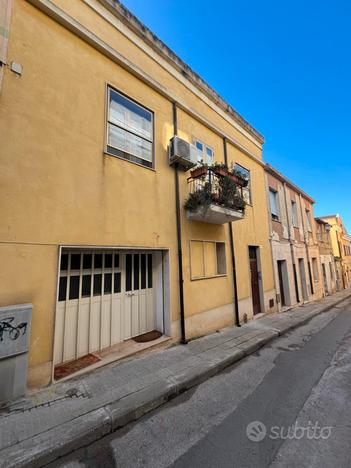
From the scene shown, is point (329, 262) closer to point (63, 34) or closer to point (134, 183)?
point (134, 183)

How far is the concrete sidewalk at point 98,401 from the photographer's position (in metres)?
2.32

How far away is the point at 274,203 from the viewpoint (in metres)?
11.8

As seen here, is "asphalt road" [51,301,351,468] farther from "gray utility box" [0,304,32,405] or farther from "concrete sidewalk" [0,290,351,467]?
"gray utility box" [0,304,32,405]

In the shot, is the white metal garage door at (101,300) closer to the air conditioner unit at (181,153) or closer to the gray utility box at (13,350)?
the gray utility box at (13,350)

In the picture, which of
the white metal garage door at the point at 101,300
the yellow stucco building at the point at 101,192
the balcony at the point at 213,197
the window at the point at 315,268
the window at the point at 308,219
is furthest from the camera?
the window at the point at 308,219

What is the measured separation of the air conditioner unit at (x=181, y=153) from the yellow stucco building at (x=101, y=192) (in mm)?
40

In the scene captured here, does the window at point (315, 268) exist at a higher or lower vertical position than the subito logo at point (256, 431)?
higher

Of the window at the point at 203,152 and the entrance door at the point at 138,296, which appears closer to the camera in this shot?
the entrance door at the point at 138,296

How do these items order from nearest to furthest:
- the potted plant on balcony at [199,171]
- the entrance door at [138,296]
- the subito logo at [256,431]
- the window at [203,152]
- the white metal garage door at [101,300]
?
the subito logo at [256,431] < the white metal garage door at [101,300] < the entrance door at [138,296] < the potted plant on balcony at [199,171] < the window at [203,152]

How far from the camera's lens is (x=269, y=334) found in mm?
6266

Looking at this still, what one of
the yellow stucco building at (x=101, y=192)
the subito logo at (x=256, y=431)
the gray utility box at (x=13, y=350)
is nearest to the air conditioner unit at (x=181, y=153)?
the yellow stucco building at (x=101, y=192)

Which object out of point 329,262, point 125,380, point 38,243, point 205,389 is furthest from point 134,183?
point 329,262

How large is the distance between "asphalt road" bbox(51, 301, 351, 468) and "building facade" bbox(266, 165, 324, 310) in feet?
21.3

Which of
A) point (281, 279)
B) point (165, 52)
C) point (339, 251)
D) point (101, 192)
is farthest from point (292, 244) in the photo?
point (339, 251)
